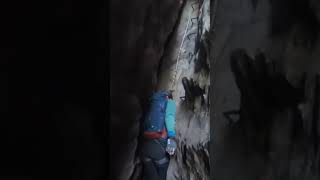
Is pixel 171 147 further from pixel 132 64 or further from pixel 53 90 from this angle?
pixel 53 90

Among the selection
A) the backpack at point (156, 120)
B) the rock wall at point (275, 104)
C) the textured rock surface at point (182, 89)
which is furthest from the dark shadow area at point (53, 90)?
the backpack at point (156, 120)

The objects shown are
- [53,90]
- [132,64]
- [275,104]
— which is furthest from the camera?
[132,64]

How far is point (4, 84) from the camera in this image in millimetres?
1392

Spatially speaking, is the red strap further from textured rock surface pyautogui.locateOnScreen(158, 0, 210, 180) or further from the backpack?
textured rock surface pyautogui.locateOnScreen(158, 0, 210, 180)

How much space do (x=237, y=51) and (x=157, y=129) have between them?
69.8 inches

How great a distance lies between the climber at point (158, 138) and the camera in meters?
2.97

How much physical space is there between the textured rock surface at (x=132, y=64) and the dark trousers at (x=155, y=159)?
88 mm

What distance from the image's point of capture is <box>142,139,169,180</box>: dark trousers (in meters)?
2.96

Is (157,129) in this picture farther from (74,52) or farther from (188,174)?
(74,52)

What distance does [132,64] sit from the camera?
9.63 ft

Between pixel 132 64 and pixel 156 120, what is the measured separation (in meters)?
0.47

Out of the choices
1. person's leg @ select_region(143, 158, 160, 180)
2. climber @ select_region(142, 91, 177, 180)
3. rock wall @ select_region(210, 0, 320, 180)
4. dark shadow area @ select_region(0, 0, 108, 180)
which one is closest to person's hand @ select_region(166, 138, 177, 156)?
climber @ select_region(142, 91, 177, 180)

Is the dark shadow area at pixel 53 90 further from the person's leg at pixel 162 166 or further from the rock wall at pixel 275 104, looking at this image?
the person's leg at pixel 162 166

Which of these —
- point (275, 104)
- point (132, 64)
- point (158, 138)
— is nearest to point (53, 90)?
point (275, 104)
